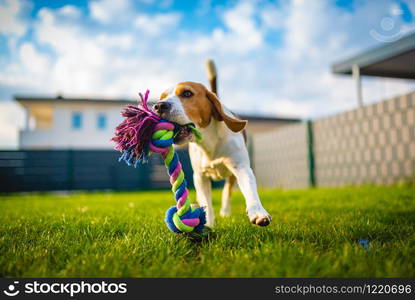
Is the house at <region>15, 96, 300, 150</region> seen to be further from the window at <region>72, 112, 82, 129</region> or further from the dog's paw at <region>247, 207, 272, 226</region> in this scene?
the dog's paw at <region>247, 207, 272, 226</region>

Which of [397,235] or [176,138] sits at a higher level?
[176,138]

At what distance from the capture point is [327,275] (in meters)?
1.32

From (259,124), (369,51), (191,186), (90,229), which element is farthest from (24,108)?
(90,229)

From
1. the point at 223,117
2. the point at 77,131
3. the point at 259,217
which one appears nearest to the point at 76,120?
the point at 77,131

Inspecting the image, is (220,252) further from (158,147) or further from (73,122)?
(73,122)

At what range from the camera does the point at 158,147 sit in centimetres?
192

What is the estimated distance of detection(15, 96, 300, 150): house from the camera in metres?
19.7

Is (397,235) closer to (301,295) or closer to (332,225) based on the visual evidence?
(332,225)

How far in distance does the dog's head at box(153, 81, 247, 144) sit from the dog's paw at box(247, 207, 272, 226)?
644 mm

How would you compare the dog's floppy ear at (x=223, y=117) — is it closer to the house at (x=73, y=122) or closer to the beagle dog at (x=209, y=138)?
the beagle dog at (x=209, y=138)

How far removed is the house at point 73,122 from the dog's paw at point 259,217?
18726 mm

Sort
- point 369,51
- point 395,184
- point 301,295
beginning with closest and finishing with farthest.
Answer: point 301,295, point 395,184, point 369,51

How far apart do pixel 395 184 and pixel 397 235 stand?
4.46 meters

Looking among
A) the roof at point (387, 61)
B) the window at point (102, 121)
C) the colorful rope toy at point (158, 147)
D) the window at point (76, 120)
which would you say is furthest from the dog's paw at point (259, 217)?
the window at point (76, 120)
